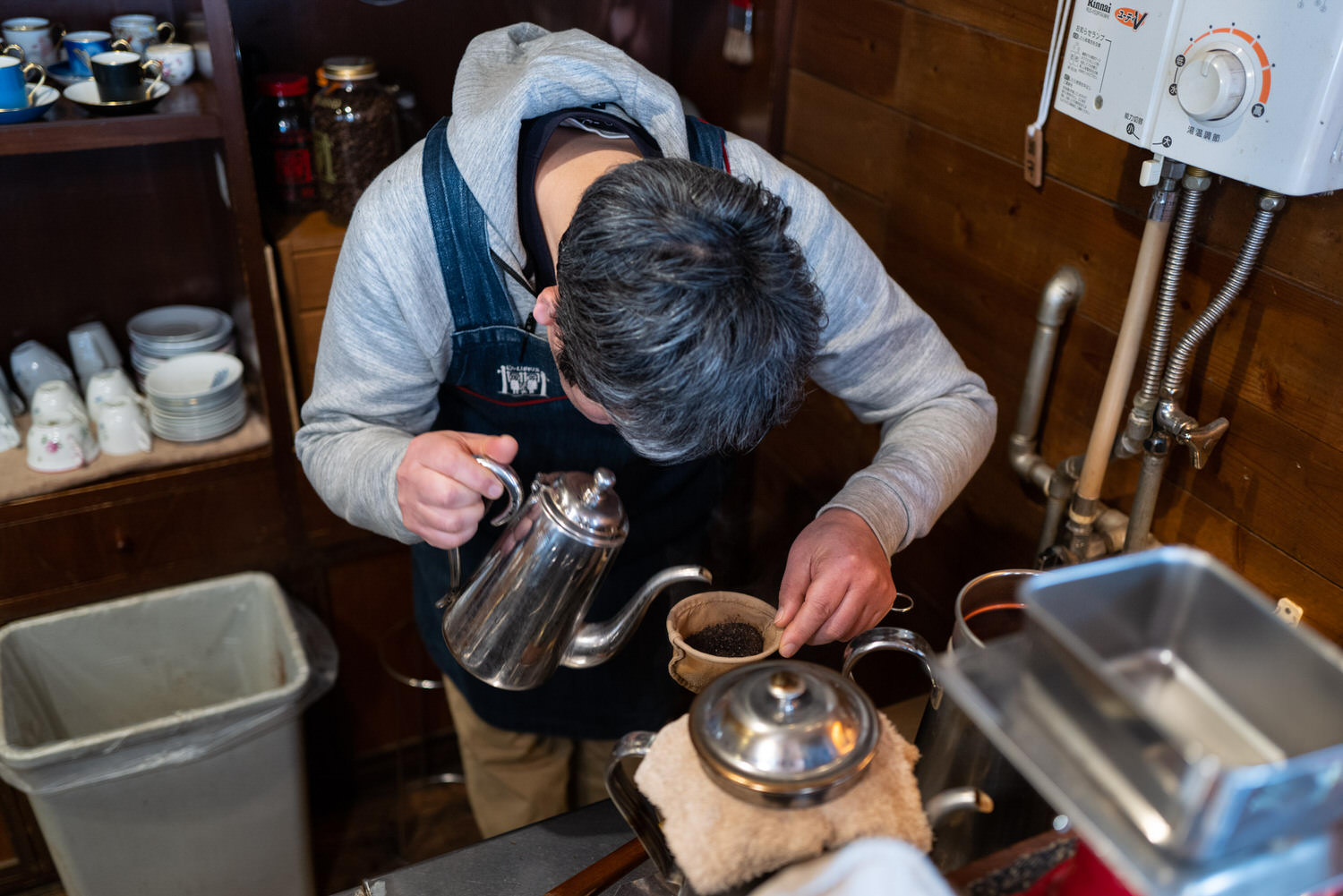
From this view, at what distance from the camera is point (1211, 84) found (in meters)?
0.96

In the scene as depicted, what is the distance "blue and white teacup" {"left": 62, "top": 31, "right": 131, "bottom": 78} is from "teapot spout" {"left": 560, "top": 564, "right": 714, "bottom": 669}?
3.98 feet

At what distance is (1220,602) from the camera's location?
23.1 inches

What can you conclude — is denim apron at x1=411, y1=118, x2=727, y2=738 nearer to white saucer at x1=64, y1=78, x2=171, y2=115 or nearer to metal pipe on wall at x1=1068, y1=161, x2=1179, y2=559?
metal pipe on wall at x1=1068, y1=161, x2=1179, y2=559

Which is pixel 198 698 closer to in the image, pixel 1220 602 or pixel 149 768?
pixel 149 768

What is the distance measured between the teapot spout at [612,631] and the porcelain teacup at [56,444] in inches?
41.6

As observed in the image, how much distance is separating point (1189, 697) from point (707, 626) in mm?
456

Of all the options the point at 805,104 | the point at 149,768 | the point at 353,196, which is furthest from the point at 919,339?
the point at 149,768

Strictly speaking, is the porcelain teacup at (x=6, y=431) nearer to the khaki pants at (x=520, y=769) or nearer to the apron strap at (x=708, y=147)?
the khaki pants at (x=520, y=769)

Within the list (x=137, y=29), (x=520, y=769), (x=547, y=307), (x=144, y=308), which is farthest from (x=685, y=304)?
(x=144, y=308)

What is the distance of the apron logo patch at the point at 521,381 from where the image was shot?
1249mm

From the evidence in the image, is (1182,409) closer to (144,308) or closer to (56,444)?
(56,444)

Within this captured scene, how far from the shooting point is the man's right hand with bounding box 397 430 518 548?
3.19 ft

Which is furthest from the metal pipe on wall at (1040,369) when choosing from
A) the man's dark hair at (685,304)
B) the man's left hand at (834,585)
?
the man's dark hair at (685,304)

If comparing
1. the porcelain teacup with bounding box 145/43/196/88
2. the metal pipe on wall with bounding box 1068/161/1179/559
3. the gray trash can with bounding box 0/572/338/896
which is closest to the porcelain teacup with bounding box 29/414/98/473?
the gray trash can with bounding box 0/572/338/896
